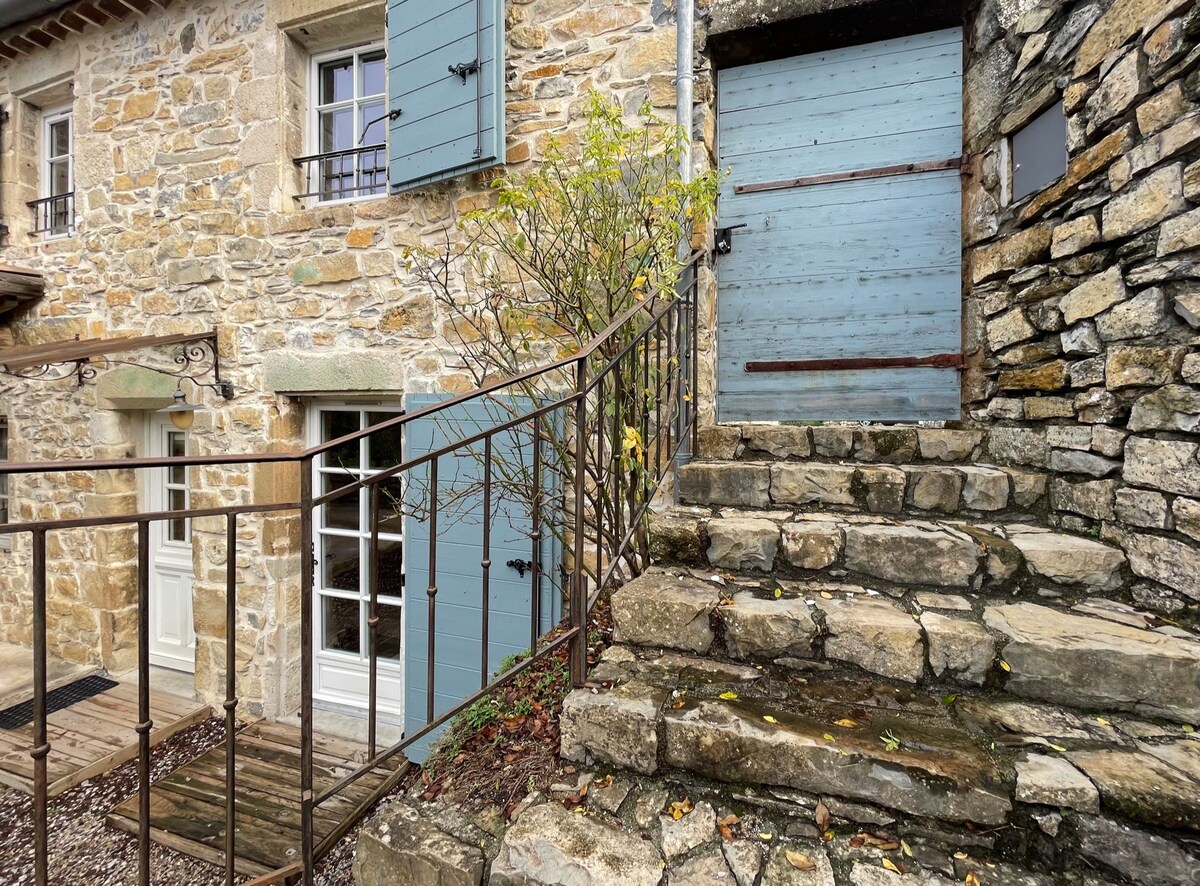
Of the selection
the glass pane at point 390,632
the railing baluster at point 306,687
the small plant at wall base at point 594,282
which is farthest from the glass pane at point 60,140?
the railing baluster at point 306,687

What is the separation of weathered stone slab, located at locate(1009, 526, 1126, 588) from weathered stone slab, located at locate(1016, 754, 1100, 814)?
693 mm

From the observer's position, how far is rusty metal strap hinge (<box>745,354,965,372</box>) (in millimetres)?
2590

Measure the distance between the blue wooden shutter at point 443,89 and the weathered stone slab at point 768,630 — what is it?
242cm

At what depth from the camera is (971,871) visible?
103cm

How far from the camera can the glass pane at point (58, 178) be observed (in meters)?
4.46

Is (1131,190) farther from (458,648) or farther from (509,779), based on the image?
(458,648)

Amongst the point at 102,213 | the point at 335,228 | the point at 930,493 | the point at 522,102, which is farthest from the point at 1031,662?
the point at 102,213

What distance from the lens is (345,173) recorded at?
11.4ft

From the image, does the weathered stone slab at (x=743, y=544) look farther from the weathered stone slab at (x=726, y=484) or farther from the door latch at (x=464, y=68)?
the door latch at (x=464, y=68)

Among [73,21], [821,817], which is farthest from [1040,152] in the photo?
[73,21]

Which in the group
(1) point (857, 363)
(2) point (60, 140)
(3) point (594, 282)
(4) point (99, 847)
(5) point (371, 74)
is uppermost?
(2) point (60, 140)

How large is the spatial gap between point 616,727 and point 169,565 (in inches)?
174

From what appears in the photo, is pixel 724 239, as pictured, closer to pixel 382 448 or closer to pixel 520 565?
pixel 520 565

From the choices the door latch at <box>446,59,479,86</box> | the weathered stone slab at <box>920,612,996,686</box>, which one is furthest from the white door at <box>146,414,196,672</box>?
the weathered stone slab at <box>920,612,996,686</box>
